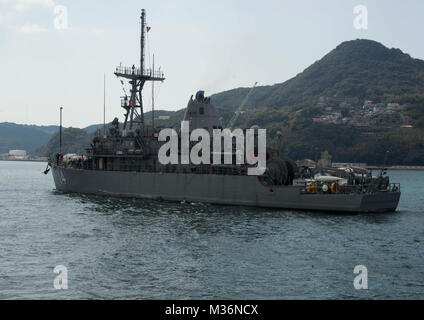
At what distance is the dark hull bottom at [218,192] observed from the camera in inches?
1448

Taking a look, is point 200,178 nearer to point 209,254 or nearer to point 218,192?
point 218,192

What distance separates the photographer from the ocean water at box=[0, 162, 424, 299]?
58.8 feet

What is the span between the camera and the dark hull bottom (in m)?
36.8

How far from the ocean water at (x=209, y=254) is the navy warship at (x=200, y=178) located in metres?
Result: 1.70

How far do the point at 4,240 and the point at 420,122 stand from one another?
629 feet

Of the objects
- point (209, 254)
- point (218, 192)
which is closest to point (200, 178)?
point (218, 192)

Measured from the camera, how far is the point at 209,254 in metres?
23.2

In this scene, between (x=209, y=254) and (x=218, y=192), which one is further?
(x=218, y=192)

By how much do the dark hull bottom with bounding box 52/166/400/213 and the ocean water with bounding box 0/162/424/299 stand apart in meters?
1.18

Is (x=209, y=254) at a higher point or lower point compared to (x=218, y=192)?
lower

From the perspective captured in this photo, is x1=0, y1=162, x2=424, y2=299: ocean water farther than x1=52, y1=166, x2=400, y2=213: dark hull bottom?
No

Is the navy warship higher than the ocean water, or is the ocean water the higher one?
the navy warship

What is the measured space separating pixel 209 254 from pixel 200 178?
19.6m
